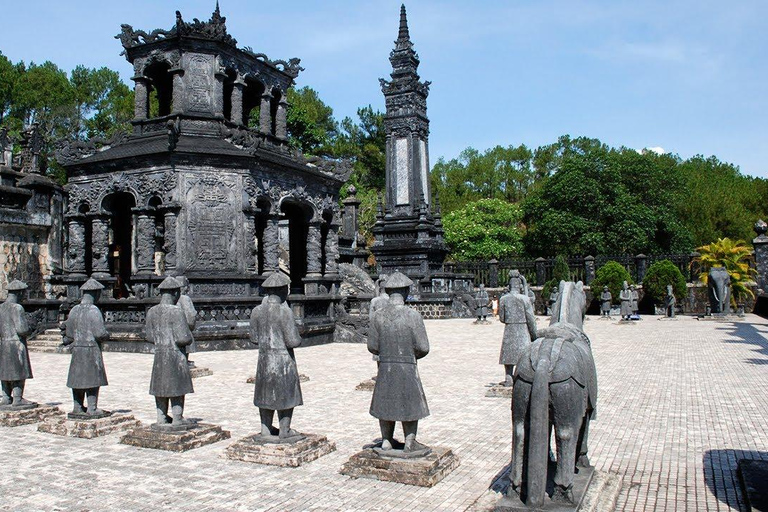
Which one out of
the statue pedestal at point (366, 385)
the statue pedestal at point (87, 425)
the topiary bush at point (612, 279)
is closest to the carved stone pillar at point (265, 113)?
the statue pedestal at point (366, 385)

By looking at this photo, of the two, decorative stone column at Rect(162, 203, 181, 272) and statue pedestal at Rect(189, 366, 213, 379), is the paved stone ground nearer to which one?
statue pedestal at Rect(189, 366, 213, 379)

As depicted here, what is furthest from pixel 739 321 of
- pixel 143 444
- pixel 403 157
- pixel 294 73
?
pixel 143 444

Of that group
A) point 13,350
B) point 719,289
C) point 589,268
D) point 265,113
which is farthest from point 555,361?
point 589,268

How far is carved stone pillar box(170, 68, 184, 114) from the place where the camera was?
2017 cm

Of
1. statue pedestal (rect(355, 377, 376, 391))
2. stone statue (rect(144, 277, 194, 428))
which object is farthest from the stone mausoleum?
stone statue (rect(144, 277, 194, 428))

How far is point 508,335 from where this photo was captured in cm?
1020

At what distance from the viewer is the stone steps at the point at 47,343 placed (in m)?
17.9

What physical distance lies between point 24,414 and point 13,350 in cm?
95

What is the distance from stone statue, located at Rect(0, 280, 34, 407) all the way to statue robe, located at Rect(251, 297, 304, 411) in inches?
172

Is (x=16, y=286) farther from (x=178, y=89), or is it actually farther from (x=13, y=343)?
(x=178, y=89)

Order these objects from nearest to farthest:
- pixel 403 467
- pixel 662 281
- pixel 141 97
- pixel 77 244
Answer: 1. pixel 403 467
2. pixel 77 244
3. pixel 141 97
4. pixel 662 281

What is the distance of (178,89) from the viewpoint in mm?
20234

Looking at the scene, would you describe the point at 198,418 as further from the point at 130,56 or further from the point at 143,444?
the point at 130,56

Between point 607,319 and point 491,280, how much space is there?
8.98m
